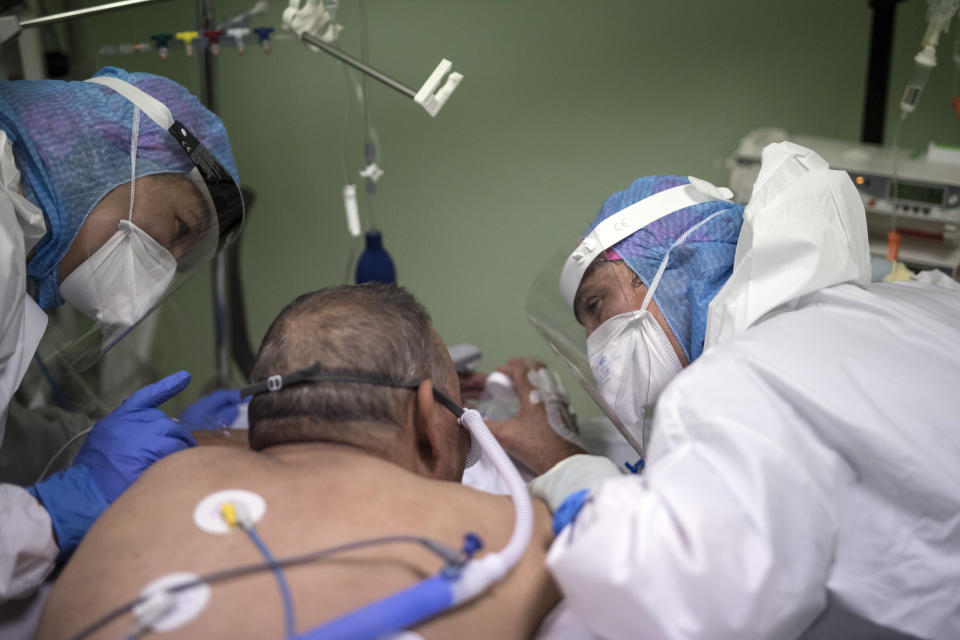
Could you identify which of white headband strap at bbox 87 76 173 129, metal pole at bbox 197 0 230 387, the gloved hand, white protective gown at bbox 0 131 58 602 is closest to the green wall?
metal pole at bbox 197 0 230 387

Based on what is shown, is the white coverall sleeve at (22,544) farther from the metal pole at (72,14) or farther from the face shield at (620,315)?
the face shield at (620,315)

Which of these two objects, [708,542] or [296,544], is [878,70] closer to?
[708,542]

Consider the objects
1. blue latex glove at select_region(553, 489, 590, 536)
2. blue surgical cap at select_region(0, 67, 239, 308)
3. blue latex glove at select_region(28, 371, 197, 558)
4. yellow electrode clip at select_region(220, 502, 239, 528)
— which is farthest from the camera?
blue surgical cap at select_region(0, 67, 239, 308)

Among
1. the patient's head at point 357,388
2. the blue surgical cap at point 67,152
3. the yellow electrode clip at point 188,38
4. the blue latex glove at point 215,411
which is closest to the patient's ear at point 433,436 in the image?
the patient's head at point 357,388

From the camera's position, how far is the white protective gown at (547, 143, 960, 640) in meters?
0.81

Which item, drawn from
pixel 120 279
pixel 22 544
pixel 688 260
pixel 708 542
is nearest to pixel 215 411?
pixel 120 279

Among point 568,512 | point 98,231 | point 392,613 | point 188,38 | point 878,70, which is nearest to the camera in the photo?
point 392,613

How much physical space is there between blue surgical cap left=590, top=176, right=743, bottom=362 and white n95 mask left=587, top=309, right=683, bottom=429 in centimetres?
3

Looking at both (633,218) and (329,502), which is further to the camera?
(633,218)

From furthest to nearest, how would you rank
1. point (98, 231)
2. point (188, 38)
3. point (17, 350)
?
1. point (188, 38)
2. point (98, 231)
3. point (17, 350)

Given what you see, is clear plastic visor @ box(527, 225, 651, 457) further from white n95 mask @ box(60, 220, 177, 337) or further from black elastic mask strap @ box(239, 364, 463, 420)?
white n95 mask @ box(60, 220, 177, 337)

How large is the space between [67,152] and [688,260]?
1066 millimetres

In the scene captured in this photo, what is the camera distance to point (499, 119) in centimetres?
239

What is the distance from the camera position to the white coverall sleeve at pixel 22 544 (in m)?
1.04
